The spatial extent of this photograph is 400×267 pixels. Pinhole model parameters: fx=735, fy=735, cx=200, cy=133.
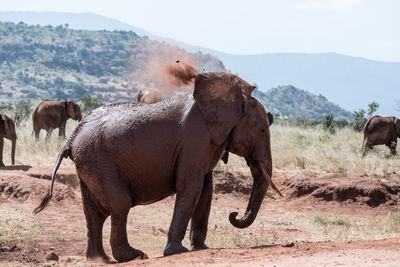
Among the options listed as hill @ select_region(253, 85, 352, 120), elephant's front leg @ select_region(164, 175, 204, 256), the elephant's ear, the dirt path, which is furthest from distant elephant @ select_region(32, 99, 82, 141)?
hill @ select_region(253, 85, 352, 120)

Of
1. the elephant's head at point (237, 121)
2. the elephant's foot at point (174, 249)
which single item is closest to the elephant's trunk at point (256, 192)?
the elephant's head at point (237, 121)

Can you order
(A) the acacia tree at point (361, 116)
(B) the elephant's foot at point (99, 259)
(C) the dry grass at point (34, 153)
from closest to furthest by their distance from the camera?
(B) the elephant's foot at point (99, 259) → (C) the dry grass at point (34, 153) → (A) the acacia tree at point (361, 116)

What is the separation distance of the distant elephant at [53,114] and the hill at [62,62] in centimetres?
4405

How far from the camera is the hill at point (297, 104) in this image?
102500 millimetres

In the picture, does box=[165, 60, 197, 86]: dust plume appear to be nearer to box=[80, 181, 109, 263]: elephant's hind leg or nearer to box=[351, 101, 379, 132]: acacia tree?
box=[80, 181, 109, 263]: elephant's hind leg

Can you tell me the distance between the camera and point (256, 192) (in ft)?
29.1

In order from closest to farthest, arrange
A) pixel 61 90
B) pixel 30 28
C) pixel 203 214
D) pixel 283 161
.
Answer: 1. pixel 203 214
2. pixel 283 161
3. pixel 61 90
4. pixel 30 28

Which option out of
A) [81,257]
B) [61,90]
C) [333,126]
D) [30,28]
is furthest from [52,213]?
[30,28]

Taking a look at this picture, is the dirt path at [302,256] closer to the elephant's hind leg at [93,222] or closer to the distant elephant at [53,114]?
the elephant's hind leg at [93,222]

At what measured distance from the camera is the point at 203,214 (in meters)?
9.09

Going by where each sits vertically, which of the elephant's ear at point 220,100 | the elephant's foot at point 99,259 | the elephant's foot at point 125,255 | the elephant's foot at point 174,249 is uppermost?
the elephant's ear at point 220,100

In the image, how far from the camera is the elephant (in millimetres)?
8281

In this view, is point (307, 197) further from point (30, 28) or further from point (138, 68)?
point (30, 28)

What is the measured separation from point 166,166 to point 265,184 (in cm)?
125
